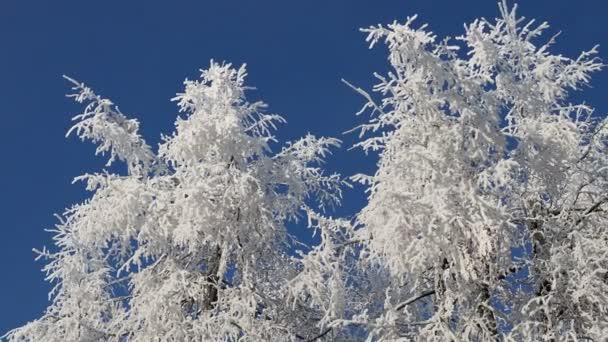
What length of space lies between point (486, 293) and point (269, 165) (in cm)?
489

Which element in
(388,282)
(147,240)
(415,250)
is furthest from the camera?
(388,282)

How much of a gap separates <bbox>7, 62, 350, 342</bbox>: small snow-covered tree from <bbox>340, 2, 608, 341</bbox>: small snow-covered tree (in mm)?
2178

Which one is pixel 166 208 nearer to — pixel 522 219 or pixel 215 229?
pixel 215 229

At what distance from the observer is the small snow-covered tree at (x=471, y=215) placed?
11.0 m

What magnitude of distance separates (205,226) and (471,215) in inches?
182

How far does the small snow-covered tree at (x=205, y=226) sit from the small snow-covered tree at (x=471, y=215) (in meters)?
2.18

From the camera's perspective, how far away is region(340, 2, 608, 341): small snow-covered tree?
36.0ft

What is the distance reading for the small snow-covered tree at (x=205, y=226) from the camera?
13797 millimetres

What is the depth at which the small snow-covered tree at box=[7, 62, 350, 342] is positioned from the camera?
45.3 feet

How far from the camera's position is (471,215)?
1084 cm

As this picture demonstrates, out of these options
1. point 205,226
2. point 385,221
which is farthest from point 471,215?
point 205,226

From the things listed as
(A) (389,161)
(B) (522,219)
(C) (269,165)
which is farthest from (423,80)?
(C) (269,165)

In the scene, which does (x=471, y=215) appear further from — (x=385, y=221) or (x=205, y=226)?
(x=205, y=226)

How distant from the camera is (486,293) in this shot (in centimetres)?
1162
